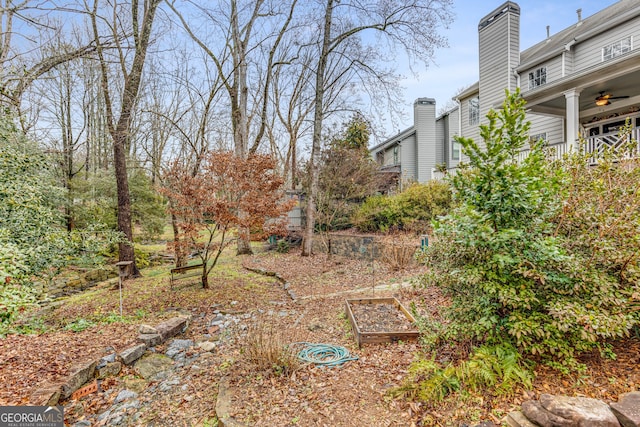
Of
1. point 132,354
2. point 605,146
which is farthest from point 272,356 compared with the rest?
point 605,146

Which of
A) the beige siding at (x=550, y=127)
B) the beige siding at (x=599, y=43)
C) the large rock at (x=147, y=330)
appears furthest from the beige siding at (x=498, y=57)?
the large rock at (x=147, y=330)

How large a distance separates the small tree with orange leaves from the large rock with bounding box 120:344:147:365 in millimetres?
2497

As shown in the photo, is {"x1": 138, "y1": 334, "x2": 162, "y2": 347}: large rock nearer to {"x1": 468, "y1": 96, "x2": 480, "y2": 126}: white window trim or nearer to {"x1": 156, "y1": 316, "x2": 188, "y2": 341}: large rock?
{"x1": 156, "y1": 316, "x2": 188, "y2": 341}: large rock

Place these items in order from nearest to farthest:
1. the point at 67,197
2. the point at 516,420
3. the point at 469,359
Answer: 1. the point at 516,420
2. the point at 469,359
3. the point at 67,197

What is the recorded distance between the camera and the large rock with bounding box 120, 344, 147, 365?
4082 millimetres

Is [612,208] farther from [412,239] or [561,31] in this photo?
[561,31]

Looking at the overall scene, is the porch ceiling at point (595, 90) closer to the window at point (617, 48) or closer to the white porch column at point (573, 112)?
the white porch column at point (573, 112)

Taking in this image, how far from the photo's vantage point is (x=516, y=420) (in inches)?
81.9

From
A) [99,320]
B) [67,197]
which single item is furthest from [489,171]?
[67,197]

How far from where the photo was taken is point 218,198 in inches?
253

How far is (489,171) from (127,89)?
9.68 m

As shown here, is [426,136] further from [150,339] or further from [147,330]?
[150,339]

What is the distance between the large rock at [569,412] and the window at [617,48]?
11767 mm

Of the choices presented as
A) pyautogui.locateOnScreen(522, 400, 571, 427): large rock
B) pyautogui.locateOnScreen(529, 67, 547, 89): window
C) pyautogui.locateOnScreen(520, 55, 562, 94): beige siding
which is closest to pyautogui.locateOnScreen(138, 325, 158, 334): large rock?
pyautogui.locateOnScreen(522, 400, 571, 427): large rock
